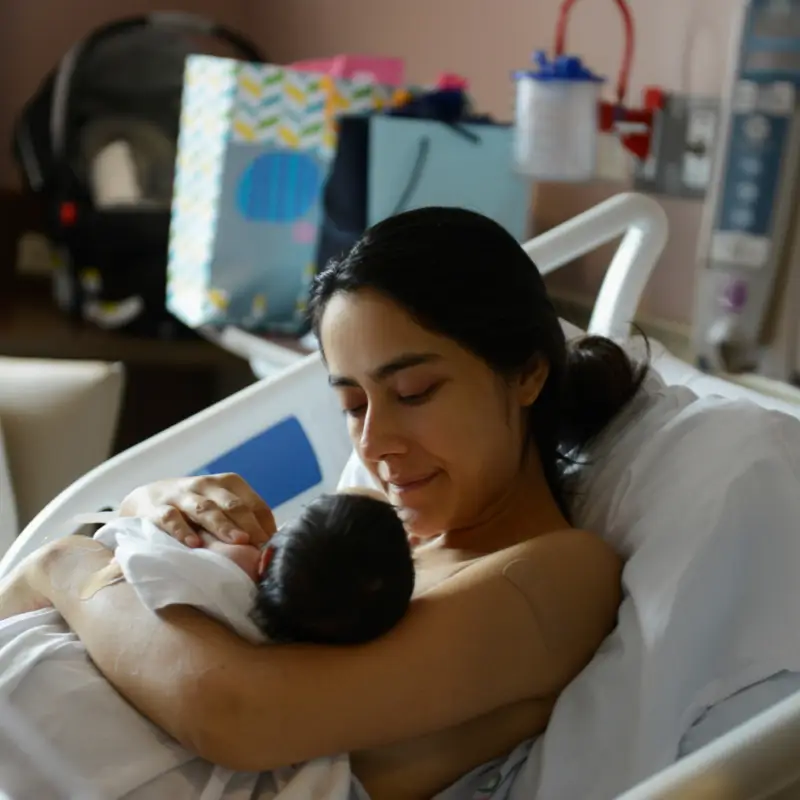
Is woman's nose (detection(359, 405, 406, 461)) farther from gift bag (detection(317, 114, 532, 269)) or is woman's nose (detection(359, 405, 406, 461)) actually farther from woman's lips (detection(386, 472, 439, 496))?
gift bag (detection(317, 114, 532, 269))

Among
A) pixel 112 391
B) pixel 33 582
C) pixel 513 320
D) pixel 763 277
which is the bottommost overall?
pixel 112 391

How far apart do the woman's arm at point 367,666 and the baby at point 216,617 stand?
19 millimetres

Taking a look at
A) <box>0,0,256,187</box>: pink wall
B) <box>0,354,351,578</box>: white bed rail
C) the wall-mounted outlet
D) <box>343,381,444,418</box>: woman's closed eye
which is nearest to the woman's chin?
<box>343,381,444,418</box>: woman's closed eye

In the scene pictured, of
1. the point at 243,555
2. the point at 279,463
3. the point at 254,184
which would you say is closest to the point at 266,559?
the point at 243,555

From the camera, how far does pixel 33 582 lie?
1146 millimetres

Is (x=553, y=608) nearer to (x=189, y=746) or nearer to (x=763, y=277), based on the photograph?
(x=189, y=746)

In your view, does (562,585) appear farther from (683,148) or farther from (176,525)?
(683,148)

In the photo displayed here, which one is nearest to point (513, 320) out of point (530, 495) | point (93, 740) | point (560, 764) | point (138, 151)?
point (530, 495)

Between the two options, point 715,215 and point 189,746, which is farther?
point 715,215

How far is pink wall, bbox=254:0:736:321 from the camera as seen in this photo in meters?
1.98

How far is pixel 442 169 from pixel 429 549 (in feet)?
3.57

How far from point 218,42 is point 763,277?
2.25m

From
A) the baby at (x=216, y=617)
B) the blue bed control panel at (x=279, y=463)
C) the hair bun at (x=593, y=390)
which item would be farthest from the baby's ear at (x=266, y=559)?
the blue bed control panel at (x=279, y=463)

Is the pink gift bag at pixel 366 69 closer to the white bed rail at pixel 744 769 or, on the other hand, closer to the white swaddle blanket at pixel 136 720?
the white swaddle blanket at pixel 136 720
